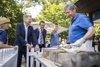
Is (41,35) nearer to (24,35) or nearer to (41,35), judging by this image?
(41,35)

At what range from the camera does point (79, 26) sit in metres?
4.51

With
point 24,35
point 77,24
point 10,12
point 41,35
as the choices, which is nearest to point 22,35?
point 24,35

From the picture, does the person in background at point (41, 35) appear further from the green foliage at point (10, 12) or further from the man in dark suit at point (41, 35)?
the green foliage at point (10, 12)

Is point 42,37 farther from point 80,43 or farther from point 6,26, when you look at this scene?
point 80,43

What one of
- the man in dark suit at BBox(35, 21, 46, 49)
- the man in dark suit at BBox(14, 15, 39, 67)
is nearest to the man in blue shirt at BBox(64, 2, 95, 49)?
the man in dark suit at BBox(14, 15, 39, 67)

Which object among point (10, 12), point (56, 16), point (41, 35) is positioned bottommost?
point (41, 35)

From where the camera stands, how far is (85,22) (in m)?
4.37

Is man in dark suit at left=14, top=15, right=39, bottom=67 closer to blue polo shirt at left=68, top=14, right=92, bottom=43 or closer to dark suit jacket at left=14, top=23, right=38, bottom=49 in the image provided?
dark suit jacket at left=14, top=23, right=38, bottom=49

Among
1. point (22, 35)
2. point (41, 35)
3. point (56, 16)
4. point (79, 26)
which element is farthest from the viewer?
point (56, 16)

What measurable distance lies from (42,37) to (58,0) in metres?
36.7

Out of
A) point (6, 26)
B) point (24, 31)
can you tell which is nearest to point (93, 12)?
point (24, 31)

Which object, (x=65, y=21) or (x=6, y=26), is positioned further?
(x=65, y=21)

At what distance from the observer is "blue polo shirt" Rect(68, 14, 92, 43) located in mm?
4387

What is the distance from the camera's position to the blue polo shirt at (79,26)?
4387 mm
